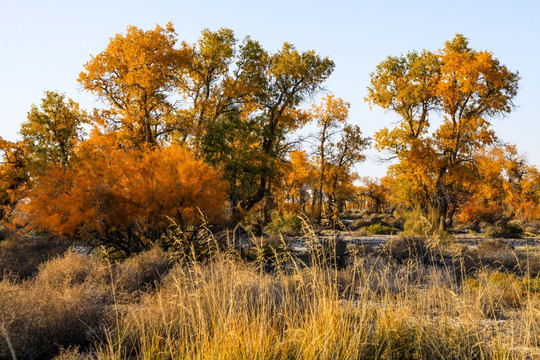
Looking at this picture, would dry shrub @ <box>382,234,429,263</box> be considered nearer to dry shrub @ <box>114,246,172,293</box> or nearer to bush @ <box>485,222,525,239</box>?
dry shrub @ <box>114,246,172,293</box>

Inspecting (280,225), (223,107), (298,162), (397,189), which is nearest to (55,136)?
(223,107)

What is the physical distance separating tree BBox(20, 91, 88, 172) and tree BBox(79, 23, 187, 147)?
9.40 m

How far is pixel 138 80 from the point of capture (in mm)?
16703

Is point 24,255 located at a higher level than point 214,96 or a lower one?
lower

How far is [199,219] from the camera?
39.4ft

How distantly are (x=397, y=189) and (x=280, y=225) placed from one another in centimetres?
679

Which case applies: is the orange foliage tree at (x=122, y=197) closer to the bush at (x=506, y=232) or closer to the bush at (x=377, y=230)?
the bush at (x=377, y=230)

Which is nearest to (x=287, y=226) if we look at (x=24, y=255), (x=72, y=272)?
(x=24, y=255)

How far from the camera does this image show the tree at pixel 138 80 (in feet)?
55.6

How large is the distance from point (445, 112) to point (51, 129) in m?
23.0

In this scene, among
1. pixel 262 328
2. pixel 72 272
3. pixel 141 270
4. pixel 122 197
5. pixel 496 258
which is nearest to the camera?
pixel 262 328

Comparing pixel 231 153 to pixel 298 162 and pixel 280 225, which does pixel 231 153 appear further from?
pixel 298 162

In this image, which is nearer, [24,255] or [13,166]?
[24,255]

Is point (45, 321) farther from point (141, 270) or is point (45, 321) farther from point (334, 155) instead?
point (334, 155)
